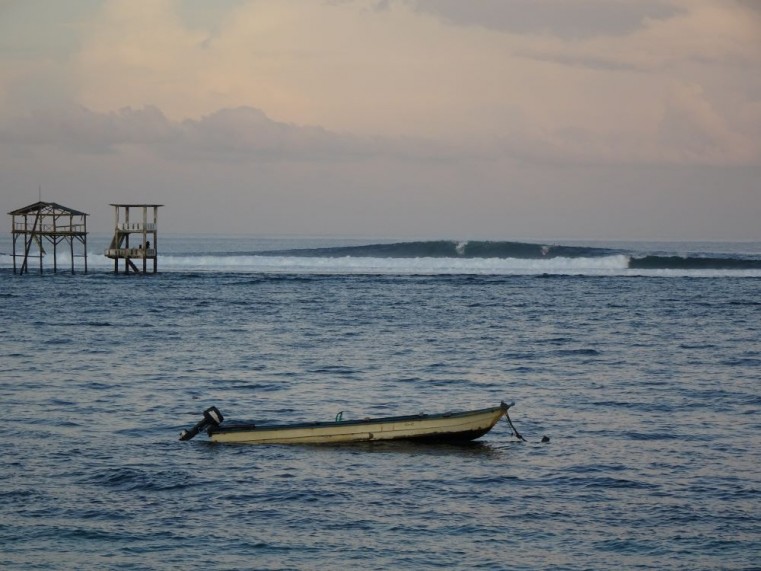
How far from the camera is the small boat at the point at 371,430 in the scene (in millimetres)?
21922

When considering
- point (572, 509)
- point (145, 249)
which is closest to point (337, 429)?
point (572, 509)

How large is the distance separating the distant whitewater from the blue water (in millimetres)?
51223

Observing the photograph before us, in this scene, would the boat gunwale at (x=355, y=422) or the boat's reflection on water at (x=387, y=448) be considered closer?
the boat's reflection on water at (x=387, y=448)

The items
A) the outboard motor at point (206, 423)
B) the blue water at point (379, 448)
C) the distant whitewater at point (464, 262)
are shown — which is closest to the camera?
the blue water at point (379, 448)

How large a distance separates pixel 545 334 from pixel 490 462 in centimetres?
2485

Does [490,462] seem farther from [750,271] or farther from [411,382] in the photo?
[750,271]

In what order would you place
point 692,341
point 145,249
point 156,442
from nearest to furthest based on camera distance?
point 156,442, point 692,341, point 145,249

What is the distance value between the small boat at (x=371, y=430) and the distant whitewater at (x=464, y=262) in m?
75.0

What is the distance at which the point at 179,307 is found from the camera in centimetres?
5678

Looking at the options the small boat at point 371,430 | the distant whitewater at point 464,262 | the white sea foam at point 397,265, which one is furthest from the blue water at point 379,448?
the distant whitewater at point 464,262

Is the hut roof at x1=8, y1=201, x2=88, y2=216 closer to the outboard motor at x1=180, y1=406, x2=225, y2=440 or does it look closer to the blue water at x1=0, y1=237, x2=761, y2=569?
the blue water at x1=0, y1=237, x2=761, y2=569

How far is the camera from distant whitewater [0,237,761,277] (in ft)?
341

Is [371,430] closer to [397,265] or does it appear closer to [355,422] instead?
[355,422]

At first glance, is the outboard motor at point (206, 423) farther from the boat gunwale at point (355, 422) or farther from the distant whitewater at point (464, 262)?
the distant whitewater at point (464, 262)
